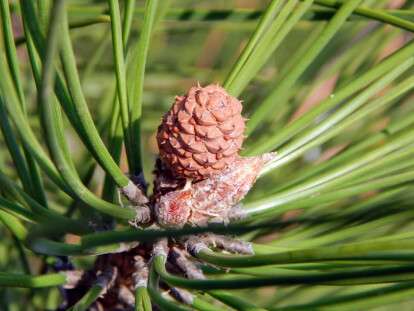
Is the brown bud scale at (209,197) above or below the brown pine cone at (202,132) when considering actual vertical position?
below

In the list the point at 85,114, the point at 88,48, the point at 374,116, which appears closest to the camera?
the point at 85,114

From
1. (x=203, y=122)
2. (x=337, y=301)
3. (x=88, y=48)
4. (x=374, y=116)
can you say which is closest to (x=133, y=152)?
(x=203, y=122)

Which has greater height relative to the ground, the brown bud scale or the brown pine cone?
the brown pine cone

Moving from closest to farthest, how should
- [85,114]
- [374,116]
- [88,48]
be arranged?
[85,114], [374,116], [88,48]

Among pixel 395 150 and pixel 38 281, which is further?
pixel 395 150

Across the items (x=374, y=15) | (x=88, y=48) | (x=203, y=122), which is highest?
(x=88, y=48)

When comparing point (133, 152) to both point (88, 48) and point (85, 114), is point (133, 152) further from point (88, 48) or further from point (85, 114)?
point (88, 48)

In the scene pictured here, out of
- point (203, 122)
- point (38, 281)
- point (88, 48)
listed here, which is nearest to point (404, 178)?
point (203, 122)

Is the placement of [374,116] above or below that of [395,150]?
above
